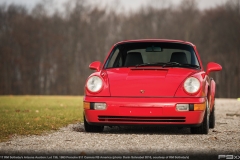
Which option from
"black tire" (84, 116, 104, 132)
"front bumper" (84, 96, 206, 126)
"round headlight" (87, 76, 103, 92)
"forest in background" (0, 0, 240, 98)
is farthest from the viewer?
"forest in background" (0, 0, 240, 98)

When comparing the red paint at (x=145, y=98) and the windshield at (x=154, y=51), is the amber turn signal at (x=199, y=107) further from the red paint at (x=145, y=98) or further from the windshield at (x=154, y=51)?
the windshield at (x=154, y=51)

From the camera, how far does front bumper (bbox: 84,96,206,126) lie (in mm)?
6715

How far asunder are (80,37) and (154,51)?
4718 cm

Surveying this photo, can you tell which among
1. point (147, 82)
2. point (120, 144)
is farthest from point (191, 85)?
point (120, 144)

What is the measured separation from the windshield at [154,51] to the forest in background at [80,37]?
39.8 metres

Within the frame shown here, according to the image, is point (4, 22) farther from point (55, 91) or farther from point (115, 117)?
point (115, 117)

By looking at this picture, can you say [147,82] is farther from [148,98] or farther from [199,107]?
[199,107]

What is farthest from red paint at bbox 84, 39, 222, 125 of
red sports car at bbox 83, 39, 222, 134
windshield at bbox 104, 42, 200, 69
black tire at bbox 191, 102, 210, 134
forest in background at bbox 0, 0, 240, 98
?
forest in background at bbox 0, 0, 240, 98

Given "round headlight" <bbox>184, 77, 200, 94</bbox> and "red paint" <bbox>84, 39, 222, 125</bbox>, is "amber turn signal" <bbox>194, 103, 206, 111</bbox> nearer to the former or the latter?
"red paint" <bbox>84, 39, 222, 125</bbox>

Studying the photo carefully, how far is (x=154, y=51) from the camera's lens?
8.05 m

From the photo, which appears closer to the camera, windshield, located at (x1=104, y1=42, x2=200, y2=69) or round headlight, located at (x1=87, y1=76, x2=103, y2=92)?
round headlight, located at (x1=87, y1=76, x2=103, y2=92)

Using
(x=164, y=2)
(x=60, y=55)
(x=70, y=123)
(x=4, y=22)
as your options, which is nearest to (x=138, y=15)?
(x=164, y=2)

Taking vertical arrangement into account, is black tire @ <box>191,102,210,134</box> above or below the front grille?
below

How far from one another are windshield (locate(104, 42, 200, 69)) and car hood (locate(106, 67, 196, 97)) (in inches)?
19.5
